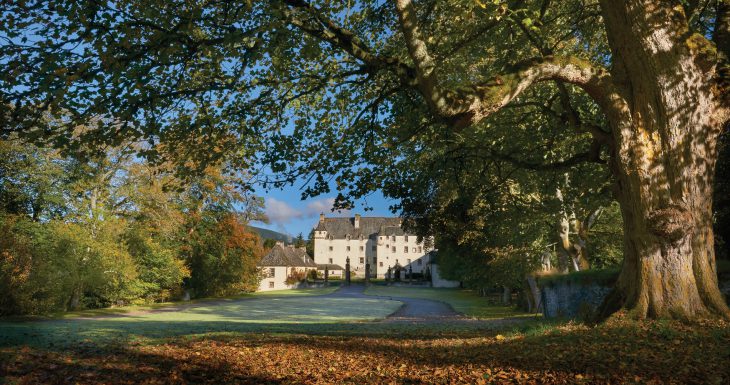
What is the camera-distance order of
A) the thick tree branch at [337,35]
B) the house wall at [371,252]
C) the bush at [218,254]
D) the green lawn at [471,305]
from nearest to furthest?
the thick tree branch at [337,35] → the green lawn at [471,305] → the bush at [218,254] → the house wall at [371,252]

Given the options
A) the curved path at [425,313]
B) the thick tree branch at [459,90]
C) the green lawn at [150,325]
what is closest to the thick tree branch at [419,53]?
the thick tree branch at [459,90]

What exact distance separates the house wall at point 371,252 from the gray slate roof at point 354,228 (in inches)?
53.8

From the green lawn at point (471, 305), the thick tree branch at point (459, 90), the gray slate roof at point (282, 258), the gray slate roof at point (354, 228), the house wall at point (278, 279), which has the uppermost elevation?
the gray slate roof at point (354, 228)

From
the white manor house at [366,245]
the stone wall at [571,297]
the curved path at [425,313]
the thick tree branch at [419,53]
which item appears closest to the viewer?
the thick tree branch at [419,53]

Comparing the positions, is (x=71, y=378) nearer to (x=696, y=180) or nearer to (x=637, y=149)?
(x=637, y=149)

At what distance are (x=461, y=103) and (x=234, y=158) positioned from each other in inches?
305

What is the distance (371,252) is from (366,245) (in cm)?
224

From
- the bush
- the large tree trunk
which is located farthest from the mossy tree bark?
the bush

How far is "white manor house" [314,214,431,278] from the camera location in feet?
406

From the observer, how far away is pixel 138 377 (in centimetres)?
732

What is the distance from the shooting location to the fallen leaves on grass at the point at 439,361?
644 cm

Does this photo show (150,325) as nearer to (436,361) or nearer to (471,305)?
(436,361)

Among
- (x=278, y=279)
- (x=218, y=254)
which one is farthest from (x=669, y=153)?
(x=278, y=279)

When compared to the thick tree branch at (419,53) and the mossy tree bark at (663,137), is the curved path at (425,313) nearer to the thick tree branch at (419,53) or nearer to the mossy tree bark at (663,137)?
the mossy tree bark at (663,137)
